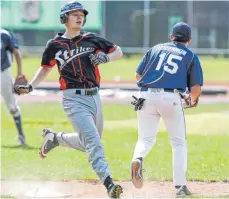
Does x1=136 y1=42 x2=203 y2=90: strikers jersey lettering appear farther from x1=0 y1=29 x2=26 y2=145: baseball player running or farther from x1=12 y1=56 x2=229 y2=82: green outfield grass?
x1=12 y1=56 x2=229 y2=82: green outfield grass

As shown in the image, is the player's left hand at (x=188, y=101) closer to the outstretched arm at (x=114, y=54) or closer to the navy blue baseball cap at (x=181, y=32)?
the navy blue baseball cap at (x=181, y=32)

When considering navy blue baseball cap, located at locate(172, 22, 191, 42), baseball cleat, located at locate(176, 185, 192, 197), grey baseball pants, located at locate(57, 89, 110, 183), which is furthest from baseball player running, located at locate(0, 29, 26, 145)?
baseball cleat, located at locate(176, 185, 192, 197)

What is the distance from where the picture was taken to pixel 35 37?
133 feet

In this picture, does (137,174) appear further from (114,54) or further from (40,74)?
(40,74)

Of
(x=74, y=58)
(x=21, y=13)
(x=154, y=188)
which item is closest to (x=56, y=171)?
(x=154, y=188)

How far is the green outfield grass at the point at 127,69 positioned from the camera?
31609 millimetres

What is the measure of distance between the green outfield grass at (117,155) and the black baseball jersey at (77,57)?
1.89 meters

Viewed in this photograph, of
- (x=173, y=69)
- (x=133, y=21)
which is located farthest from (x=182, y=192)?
(x=133, y=21)

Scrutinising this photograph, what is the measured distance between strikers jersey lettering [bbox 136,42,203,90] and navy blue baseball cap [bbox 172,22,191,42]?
0.08 m

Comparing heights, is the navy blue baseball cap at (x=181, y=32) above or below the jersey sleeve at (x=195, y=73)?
above

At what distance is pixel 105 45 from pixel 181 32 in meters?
0.82

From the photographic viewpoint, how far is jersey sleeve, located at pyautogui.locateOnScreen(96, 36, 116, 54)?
8.30 metres

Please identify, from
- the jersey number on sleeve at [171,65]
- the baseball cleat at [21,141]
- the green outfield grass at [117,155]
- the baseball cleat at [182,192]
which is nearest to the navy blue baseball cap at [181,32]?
the jersey number on sleeve at [171,65]

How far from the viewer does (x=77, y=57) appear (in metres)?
8.14
